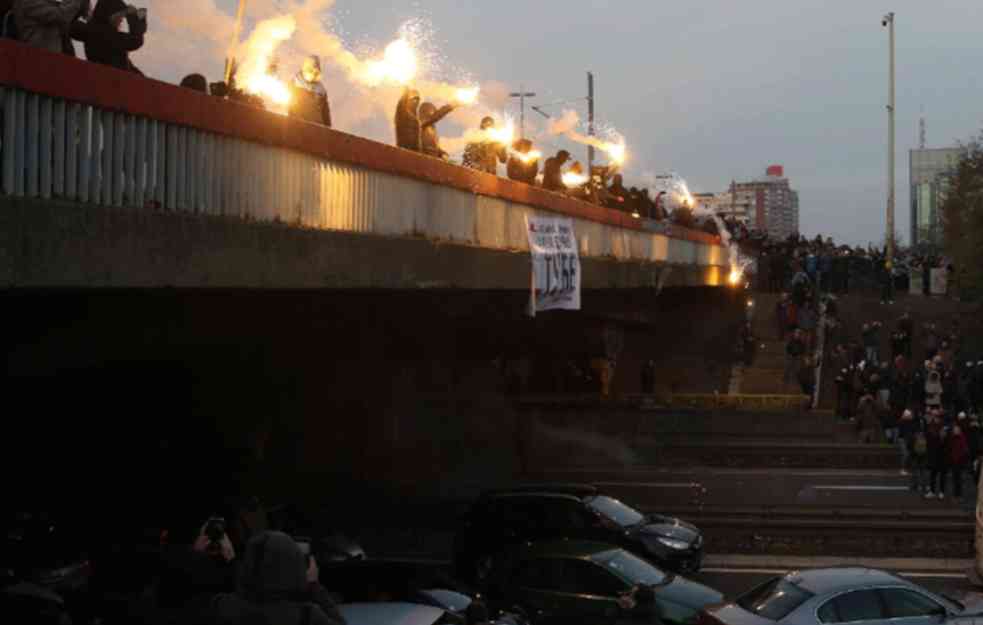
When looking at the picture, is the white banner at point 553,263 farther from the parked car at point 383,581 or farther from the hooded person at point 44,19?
the hooded person at point 44,19

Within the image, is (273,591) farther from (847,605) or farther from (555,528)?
(555,528)

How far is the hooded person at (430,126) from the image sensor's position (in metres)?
15.2

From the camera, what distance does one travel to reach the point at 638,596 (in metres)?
12.8

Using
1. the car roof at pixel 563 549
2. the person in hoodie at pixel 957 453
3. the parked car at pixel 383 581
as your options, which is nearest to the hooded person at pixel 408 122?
the car roof at pixel 563 549

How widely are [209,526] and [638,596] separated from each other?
17.1 ft

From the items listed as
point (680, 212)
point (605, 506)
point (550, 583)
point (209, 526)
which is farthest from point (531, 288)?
point (680, 212)

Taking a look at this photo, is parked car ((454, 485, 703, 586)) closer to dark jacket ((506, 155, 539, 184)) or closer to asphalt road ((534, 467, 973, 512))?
dark jacket ((506, 155, 539, 184))

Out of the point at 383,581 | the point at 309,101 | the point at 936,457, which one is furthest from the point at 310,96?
the point at 936,457

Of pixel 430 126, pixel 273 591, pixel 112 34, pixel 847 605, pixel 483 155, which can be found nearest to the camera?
pixel 273 591

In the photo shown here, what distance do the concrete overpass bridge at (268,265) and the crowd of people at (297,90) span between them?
0.55 meters

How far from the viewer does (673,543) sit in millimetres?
16812

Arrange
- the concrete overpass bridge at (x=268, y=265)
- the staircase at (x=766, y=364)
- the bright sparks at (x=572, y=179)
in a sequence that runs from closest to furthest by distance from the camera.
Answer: the concrete overpass bridge at (x=268, y=265) < the bright sparks at (x=572, y=179) < the staircase at (x=766, y=364)

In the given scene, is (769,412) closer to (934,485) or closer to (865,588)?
(934,485)

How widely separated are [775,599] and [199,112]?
22.3 feet
